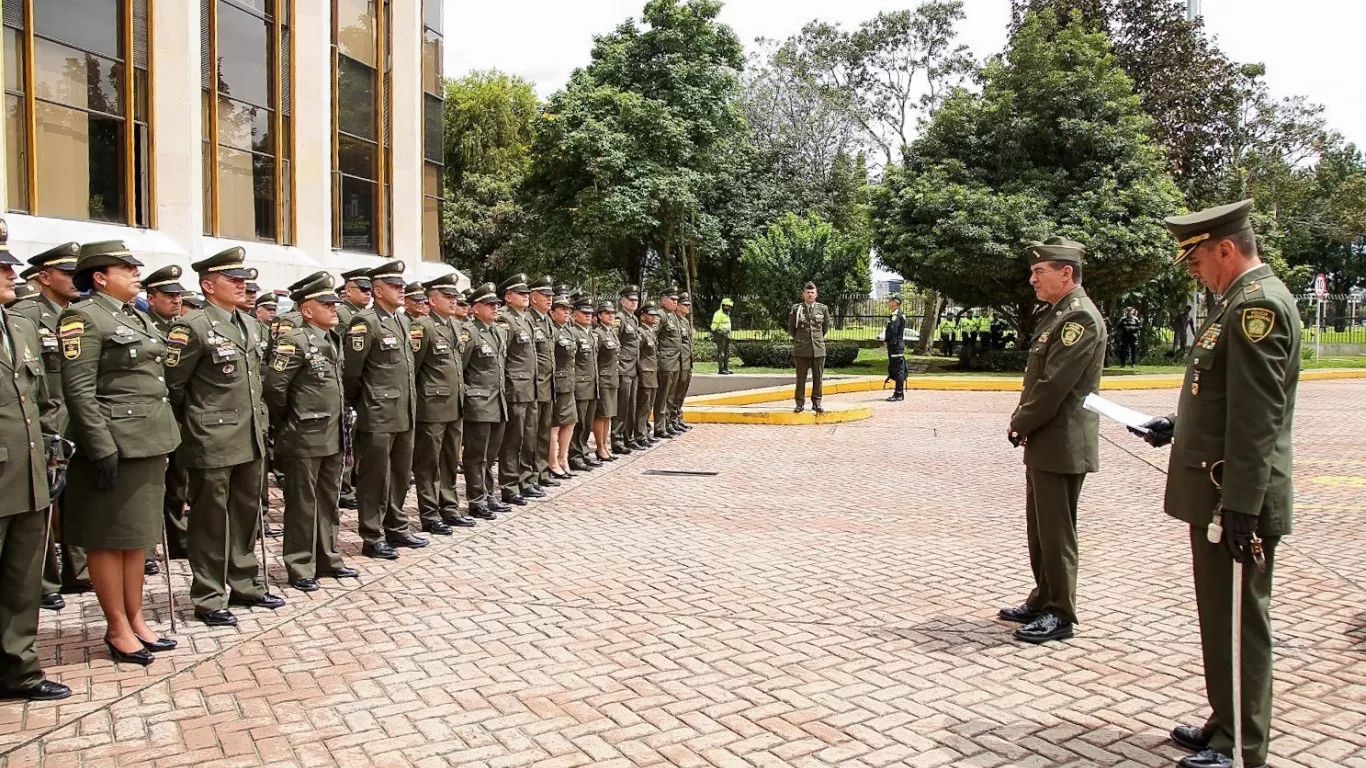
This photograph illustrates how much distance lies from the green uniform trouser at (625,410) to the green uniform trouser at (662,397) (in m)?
1.10

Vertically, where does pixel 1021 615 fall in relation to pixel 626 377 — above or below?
below

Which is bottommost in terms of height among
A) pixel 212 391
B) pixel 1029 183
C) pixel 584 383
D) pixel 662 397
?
pixel 662 397

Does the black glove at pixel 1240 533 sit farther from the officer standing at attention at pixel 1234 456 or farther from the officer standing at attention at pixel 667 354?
the officer standing at attention at pixel 667 354

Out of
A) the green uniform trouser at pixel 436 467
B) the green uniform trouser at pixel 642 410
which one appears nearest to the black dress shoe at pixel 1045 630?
the green uniform trouser at pixel 436 467

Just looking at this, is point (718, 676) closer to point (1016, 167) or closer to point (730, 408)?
point (730, 408)

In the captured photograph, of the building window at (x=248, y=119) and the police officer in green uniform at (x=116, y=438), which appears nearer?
the police officer in green uniform at (x=116, y=438)

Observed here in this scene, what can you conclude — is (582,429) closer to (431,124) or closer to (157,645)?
(157,645)

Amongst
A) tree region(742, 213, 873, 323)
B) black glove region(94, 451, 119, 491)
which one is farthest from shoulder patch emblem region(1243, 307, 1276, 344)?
tree region(742, 213, 873, 323)

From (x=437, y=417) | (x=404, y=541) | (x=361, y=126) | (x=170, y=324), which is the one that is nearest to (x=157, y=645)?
(x=170, y=324)

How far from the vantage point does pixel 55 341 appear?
6215 mm

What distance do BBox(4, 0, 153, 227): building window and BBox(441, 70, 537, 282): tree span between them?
83.9 feet

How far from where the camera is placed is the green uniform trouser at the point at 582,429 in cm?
1193

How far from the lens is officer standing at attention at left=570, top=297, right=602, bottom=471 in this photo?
11484 millimetres

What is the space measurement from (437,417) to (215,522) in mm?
2515
